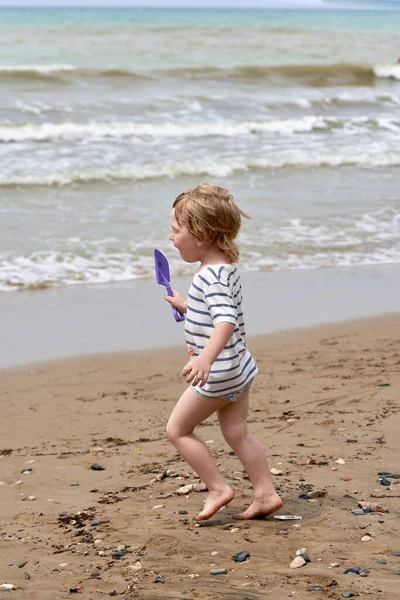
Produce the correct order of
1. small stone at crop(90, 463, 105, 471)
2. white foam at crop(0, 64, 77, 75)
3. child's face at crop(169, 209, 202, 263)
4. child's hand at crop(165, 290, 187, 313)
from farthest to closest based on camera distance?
white foam at crop(0, 64, 77, 75)
small stone at crop(90, 463, 105, 471)
child's hand at crop(165, 290, 187, 313)
child's face at crop(169, 209, 202, 263)

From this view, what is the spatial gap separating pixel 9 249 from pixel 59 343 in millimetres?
2518

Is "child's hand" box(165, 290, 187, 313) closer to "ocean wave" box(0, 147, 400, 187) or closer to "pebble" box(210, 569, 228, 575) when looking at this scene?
"pebble" box(210, 569, 228, 575)

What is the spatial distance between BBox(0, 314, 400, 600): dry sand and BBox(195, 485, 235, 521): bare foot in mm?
44

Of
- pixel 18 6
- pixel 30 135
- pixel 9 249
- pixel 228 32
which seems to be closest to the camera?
pixel 9 249

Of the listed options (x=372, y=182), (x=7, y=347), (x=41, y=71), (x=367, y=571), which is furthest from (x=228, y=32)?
(x=367, y=571)

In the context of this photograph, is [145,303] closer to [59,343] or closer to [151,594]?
[59,343]

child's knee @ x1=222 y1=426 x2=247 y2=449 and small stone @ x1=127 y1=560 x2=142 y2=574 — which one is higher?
child's knee @ x1=222 y1=426 x2=247 y2=449

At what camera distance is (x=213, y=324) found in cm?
326

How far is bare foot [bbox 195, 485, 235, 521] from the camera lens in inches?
134

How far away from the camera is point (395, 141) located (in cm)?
1581

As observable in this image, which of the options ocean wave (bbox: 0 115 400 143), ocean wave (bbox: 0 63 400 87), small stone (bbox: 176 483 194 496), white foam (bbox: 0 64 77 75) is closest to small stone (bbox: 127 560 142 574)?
small stone (bbox: 176 483 194 496)

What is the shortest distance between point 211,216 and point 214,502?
1129 mm

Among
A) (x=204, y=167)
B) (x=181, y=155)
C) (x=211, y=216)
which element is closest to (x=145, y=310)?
(x=211, y=216)

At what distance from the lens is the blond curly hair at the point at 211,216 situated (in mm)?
3297
